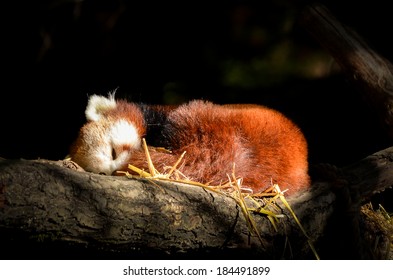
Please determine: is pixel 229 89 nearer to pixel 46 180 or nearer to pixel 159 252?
pixel 159 252

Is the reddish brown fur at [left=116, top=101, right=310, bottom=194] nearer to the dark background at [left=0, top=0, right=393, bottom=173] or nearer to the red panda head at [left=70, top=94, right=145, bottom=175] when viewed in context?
the red panda head at [left=70, top=94, right=145, bottom=175]

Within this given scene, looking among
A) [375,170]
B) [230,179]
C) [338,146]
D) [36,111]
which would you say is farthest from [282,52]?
[230,179]

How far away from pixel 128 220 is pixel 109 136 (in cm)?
54

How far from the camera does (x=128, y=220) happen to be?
1299mm

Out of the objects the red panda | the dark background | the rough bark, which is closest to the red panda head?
the red panda

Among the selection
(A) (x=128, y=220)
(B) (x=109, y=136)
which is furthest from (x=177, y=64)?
(A) (x=128, y=220)

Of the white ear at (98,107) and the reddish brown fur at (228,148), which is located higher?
the white ear at (98,107)

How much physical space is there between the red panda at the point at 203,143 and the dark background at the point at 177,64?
1.06m

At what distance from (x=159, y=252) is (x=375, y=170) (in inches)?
48.3

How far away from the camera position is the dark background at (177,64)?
2.98 meters

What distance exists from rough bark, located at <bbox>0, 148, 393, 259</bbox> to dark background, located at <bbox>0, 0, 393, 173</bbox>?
50.2 inches

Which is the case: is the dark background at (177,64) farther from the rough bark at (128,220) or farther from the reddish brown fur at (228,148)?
the rough bark at (128,220)

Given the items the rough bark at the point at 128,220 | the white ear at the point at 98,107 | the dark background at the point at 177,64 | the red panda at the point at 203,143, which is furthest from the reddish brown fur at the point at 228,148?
the dark background at the point at 177,64

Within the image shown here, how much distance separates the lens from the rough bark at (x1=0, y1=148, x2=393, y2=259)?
1146mm
